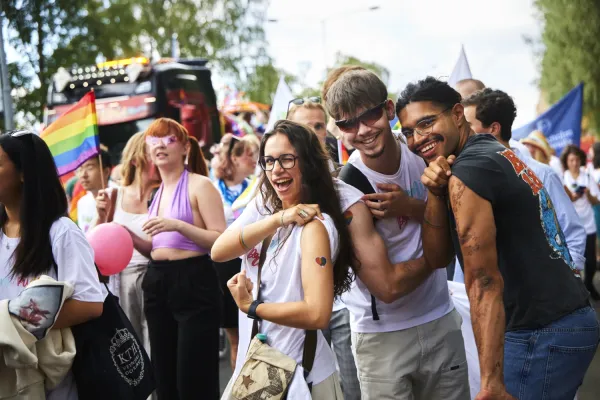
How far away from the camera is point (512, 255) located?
2879mm

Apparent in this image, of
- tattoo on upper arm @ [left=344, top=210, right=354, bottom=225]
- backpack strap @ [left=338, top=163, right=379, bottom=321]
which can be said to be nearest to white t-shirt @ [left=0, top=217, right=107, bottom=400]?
tattoo on upper arm @ [left=344, top=210, right=354, bottom=225]

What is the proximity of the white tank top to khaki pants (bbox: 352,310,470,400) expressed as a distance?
2.49 m

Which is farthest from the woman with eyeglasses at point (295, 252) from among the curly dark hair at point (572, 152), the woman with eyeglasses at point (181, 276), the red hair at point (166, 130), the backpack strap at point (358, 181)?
the curly dark hair at point (572, 152)

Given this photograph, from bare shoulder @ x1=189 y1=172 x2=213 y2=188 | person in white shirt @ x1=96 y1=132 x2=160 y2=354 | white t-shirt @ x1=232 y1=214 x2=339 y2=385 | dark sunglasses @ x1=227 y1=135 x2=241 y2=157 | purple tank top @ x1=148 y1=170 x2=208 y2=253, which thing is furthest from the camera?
dark sunglasses @ x1=227 y1=135 x2=241 y2=157

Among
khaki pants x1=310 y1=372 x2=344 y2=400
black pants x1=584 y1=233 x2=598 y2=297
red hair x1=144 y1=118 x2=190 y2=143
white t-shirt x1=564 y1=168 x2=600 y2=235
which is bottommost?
Result: black pants x1=584 y1=233 x2=598 y2=297

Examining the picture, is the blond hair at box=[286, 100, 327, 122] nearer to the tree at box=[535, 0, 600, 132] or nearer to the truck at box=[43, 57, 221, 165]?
the truck at box=[43, 57, 221, 165]

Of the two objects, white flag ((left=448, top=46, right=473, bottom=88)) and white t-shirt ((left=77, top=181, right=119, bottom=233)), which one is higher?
white flag ((left=448, top=46, right=473, bottom=88))

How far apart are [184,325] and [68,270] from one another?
1.94 m

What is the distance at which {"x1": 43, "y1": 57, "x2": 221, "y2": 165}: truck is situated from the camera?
1508 cm

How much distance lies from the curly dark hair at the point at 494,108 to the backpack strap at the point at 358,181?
53.1 inches

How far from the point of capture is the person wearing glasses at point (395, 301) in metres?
3.49

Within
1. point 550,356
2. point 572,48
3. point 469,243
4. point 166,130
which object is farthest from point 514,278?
point 572,48

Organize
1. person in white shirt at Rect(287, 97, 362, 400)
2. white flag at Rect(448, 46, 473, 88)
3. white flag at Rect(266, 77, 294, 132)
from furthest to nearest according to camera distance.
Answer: white flag at Rect(266, 77, 294, 132), white flag at Rect(448, 46, 473, 88), person in white shirt at Rect(287, 97, 362, 400)

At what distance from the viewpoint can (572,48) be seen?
3538cm
